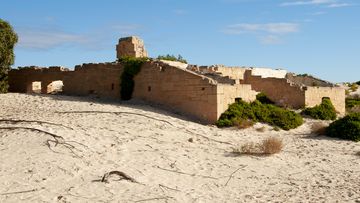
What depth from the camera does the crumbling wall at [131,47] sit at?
28000 mm

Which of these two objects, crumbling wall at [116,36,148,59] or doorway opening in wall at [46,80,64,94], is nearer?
crumbling wall at [116,36,148,59]

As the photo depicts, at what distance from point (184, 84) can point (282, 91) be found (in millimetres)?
6396

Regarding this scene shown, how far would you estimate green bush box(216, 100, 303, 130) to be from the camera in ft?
65.2

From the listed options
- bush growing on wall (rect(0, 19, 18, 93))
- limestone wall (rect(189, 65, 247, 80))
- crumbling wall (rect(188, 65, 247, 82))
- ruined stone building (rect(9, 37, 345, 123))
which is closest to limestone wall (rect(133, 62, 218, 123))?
ruined stone building (rect(9, 37, 345, 123))

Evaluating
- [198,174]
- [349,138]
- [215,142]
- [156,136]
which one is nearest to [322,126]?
[349,138]

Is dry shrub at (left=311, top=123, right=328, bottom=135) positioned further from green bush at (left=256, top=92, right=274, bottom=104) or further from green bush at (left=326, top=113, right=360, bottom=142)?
Answer: green bush at (left=256, top=92, right=274, bottom=104)

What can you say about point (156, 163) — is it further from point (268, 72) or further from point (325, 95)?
point (268, 72)

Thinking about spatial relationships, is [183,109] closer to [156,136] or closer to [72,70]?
[156,136]

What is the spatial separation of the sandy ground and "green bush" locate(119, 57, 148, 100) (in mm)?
4180

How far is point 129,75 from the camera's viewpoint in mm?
23250

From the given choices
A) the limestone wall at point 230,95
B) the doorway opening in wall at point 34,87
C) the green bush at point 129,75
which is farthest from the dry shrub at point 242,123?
the doorway opening in wall at point 34,87

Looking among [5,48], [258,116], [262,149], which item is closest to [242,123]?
[258,116]

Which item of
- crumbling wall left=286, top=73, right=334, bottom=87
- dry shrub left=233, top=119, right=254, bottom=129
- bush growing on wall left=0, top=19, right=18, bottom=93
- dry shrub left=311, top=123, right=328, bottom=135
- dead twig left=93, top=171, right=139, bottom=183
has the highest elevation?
bush growing on wall left=0, top=19, right=18, bottom=93

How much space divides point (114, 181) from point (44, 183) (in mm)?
1547
